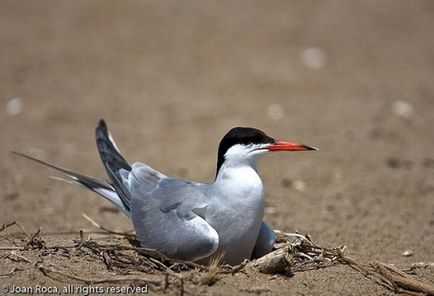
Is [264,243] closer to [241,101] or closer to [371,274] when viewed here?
[371,274]

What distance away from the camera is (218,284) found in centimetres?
459

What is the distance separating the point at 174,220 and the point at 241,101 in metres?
6.47

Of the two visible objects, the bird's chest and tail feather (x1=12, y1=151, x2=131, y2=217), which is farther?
tail feather (x1=12, y1=151, x2=131, y2=217)

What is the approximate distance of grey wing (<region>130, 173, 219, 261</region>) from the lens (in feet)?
15.9

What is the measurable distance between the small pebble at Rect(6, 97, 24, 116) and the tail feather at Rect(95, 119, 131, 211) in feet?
16.7

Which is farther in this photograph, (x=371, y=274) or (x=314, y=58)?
(x=314, y=58)

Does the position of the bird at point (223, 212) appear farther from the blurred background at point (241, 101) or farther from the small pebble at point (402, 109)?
the small pebble at point (402, 109)

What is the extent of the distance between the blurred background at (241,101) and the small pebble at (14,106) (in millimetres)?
29

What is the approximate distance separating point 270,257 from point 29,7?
37.7 feet

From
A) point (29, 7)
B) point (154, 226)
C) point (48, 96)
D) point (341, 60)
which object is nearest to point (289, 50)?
point (341, 60)

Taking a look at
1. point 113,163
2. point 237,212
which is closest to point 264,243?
point 237,212

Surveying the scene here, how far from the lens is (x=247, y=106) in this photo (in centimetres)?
1111

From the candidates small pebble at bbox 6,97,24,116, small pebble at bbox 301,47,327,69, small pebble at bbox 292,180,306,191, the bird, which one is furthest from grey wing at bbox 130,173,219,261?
small pebble at bbox 301,47,327,69

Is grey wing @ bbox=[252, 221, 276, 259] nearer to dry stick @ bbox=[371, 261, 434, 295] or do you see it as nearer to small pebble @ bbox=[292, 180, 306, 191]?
dry stick @ bbox=[371, 261, 434, 295]
